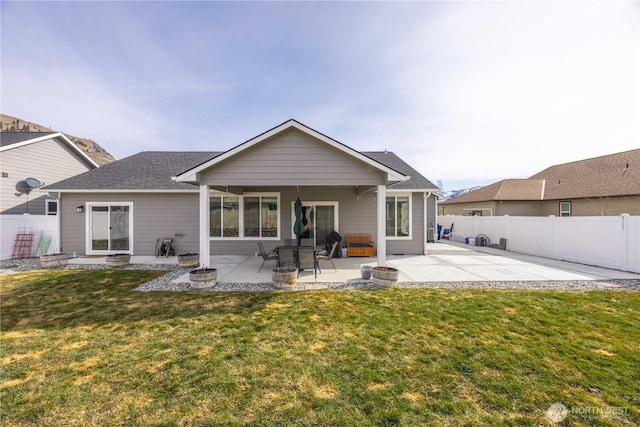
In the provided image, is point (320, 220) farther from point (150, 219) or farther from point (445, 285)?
point (150, 219)

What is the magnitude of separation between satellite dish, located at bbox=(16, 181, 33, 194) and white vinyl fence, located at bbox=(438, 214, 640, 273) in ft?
80.2

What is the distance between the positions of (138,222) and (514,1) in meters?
15.5

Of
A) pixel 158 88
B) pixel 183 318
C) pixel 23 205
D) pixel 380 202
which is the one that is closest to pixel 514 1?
pixel 380 202

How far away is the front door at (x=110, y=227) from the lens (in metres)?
11.0

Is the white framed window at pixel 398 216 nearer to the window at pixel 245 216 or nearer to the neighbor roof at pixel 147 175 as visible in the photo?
the neighbor roof at pixel 147 175

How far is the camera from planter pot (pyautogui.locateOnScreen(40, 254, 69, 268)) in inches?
339

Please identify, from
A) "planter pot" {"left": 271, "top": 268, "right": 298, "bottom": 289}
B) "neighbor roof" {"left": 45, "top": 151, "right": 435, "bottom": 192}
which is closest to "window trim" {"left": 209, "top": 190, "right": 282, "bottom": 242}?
"neighbor roof" {"left": 45, "top": 151, "right": 435, "bottom": 192}

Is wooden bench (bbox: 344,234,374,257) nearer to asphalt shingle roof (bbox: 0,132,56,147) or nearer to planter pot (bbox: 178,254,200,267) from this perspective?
planter pot (bbox: 178,254,200,267)

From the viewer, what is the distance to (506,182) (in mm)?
20938

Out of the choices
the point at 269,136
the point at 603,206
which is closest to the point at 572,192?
the point at 603,206

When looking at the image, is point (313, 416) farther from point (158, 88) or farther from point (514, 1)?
point (158, 88)

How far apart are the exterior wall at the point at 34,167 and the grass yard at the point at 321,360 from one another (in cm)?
1033

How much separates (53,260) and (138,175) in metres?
4.61

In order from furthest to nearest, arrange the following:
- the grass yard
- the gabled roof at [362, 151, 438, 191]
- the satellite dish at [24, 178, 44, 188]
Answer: the satellite dish at [24, 178, 44, 188], the gabled roof at [362, 151, 438, 191], the grass yard
